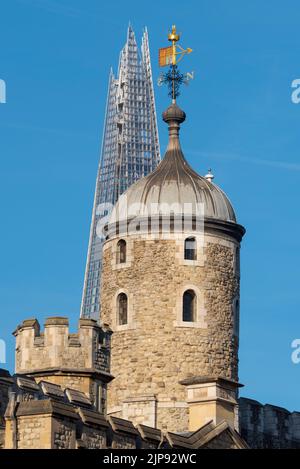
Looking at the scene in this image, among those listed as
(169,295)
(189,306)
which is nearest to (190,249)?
(169,295)

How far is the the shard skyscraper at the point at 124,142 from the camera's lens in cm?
19050

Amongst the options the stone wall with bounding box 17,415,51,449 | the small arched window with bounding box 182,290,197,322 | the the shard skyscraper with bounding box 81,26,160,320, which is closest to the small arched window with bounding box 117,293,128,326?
the small arched window with bounding box 182,290,197,322

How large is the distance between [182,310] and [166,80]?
824cm

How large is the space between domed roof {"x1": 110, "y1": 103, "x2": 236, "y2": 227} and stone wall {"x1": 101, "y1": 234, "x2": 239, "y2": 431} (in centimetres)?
91

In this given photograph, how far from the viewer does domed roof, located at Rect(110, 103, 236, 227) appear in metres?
62.1

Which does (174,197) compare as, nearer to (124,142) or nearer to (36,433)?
(36,433)

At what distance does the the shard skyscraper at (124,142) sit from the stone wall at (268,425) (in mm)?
122989

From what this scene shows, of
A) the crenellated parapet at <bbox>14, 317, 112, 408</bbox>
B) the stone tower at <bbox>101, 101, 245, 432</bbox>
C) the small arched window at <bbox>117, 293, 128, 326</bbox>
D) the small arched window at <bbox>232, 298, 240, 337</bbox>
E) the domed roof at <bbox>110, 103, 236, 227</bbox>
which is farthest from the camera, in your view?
the domed roof at <bbox>110, 103, 236, 227</bbox>

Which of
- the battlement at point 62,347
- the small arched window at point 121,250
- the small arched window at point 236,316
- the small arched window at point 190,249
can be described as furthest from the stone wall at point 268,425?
the battlement at point 62,347

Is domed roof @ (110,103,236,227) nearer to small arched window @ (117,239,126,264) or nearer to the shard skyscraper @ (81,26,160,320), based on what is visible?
small arched window @ (117,239,126,264)

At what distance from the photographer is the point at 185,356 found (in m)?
60.6

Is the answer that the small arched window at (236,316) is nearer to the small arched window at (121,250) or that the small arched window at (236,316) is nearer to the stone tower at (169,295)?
the stone tower at (169,295)

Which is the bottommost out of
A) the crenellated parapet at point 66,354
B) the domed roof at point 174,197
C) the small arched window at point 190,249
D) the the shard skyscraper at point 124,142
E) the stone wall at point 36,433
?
the stone wall at point 36,433
